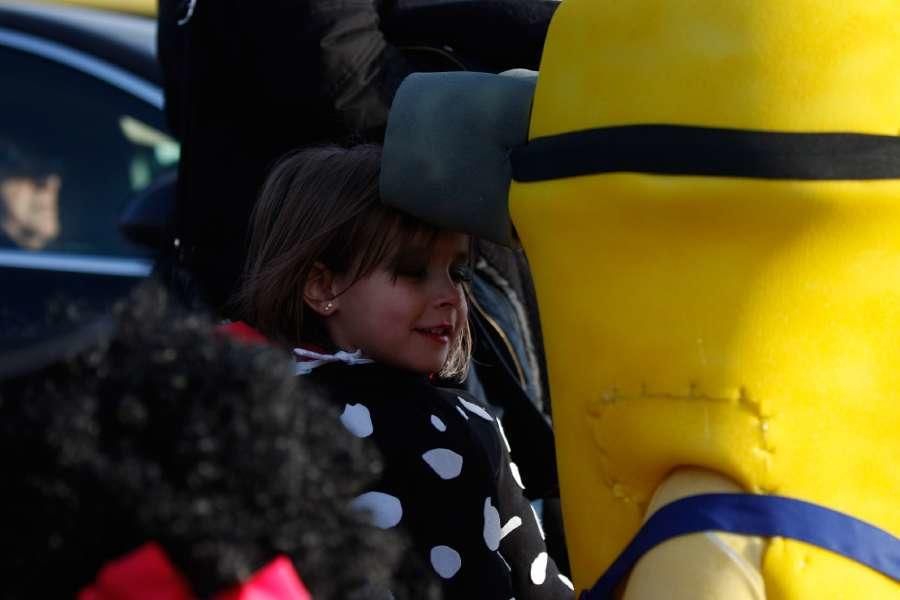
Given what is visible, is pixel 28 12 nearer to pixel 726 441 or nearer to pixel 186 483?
pixel 726 441

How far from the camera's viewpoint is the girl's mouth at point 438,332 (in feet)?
6.24

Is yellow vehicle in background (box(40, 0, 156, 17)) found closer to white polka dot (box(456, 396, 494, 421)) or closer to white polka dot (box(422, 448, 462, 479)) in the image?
white polka dot (box(456, 396, 494, 421))

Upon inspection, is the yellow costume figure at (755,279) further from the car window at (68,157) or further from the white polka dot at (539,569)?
the car window at (68,157)

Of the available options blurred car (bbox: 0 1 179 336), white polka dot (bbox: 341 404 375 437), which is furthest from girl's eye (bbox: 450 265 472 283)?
blurred car (bbox: 0 1 179 336)

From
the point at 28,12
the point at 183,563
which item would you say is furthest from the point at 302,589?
the point at 28,12

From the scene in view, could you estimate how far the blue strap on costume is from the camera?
4.54ft

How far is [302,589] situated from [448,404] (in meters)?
0.92

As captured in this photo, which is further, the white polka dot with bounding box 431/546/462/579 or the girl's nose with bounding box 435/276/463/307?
the girl's nose with bounding box 435/276/463/307

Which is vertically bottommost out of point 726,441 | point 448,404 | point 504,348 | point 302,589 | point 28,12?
point 28,12

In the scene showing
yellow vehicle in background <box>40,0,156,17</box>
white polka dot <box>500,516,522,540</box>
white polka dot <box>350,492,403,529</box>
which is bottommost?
yellow vehicle in background <box>40,0,156,17</box>

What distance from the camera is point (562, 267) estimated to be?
59.7 inches

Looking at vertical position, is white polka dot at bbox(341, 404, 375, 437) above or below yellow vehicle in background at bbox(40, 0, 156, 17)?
above

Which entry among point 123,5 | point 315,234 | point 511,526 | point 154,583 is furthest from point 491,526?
point 123,5

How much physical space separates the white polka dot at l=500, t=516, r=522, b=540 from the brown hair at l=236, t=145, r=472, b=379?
24 centimetres
